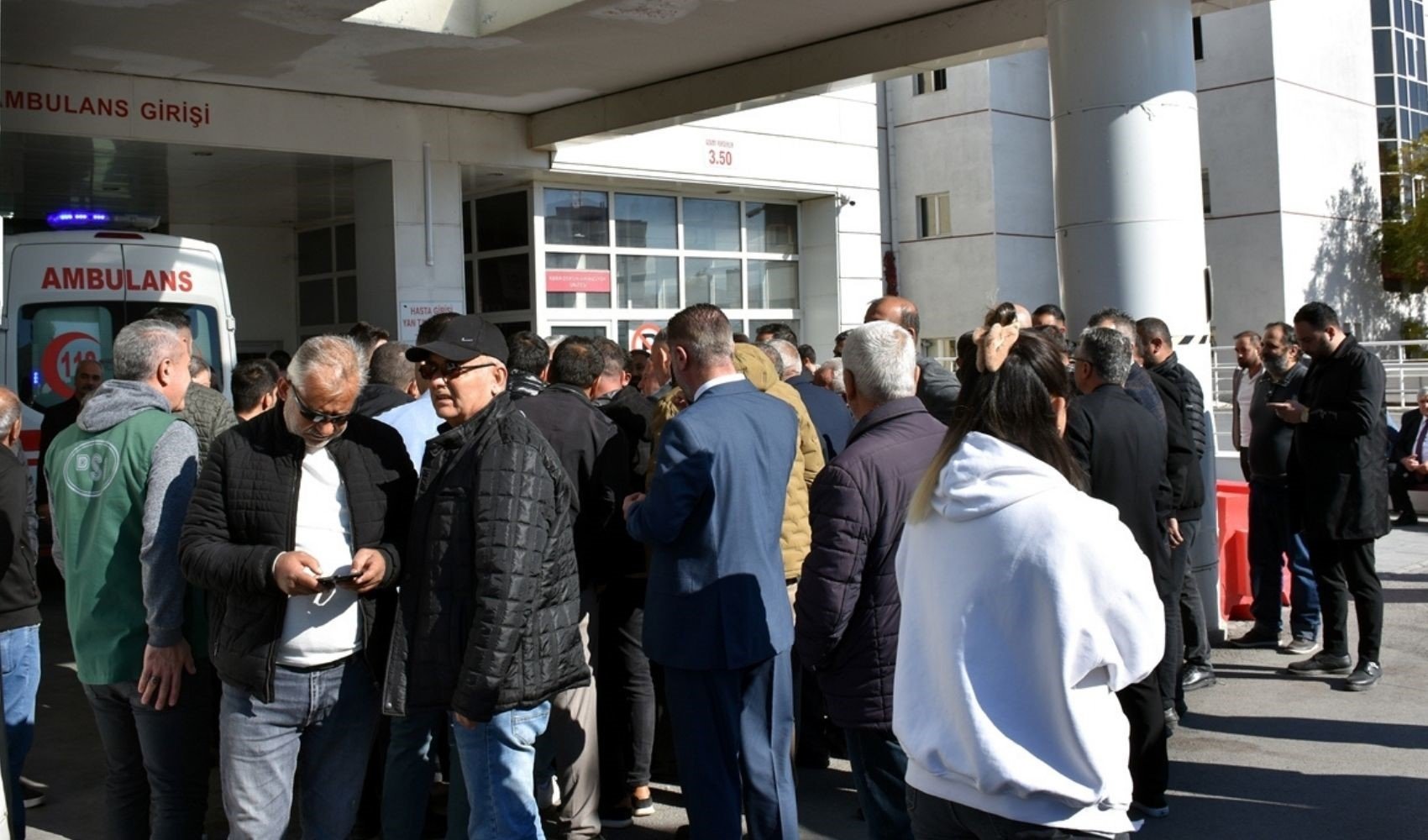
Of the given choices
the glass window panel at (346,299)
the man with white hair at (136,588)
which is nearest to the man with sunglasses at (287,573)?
the man with white hair at (136,588)

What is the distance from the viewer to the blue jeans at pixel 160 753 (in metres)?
4.41

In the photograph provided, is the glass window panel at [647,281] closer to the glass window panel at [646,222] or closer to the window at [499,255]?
the glass window panel at [646,222]

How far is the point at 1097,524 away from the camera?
260cm

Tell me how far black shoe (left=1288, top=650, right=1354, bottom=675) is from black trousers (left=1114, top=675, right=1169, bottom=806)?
2730 millimetres

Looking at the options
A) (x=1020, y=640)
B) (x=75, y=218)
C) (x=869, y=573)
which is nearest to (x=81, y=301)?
(x=75, y=218)

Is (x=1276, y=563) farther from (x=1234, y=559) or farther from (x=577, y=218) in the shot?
(x=577, y=218)

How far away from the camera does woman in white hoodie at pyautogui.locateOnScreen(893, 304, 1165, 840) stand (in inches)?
102

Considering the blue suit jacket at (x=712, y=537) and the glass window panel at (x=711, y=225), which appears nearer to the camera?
the blue suit jacket at (x=712, y=537)

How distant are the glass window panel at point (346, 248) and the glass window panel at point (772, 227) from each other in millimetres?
5653

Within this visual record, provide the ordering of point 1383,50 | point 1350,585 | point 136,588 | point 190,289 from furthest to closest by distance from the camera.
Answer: point 1383,50, point 190,289, point 1350,585, point 136,588

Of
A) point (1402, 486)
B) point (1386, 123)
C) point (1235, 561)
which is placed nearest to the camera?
point (1235, 561)

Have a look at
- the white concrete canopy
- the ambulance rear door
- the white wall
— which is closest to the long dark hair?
the white concrete canopy

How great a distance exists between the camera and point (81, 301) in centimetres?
1130

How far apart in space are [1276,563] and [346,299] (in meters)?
13.5
